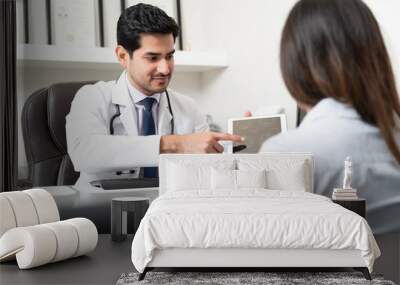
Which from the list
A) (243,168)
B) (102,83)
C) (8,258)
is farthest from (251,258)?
(102,83)

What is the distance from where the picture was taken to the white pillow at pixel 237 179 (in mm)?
4602

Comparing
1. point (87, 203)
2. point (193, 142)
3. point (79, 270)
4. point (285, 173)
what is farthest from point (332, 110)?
point (87, 203)

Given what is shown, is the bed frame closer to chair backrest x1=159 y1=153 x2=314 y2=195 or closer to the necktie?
chair backrest x1=159 y1=153 x2=314 y2=195

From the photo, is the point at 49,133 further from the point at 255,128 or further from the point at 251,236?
the point at 251,236

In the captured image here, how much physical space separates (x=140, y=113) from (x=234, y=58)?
2.52ft

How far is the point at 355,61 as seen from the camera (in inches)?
151

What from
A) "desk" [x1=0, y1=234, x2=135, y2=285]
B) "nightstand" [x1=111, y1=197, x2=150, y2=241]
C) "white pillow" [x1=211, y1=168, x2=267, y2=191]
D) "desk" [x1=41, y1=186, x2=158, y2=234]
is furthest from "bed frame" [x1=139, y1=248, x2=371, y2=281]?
"desk" [x1=41, y1=186, x2=158, y2=234]

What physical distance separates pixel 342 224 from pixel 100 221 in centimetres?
213

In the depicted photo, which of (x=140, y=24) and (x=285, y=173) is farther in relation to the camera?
(x=140, y=24)

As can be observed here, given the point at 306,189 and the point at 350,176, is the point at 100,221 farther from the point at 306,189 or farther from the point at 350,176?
the point at 350,176

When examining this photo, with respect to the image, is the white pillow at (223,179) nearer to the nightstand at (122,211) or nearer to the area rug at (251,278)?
the nightstand at (122,211)

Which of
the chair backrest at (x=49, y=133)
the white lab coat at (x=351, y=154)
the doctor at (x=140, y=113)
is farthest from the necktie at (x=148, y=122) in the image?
the white lab coat at (x=351, y=154)

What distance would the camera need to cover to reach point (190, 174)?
465cm

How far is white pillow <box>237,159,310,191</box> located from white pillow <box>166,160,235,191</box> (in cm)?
17
